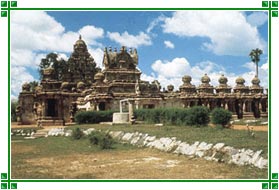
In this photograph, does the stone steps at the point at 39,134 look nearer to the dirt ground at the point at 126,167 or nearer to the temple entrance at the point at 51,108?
the temple entrance at the point at 51,108

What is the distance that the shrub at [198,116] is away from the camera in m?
28.0

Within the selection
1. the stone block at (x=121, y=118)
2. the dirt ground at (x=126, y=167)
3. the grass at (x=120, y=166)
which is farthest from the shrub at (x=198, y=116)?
the dirt ground at (x=126, y=167)

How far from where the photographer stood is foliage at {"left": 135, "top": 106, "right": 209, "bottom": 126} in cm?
2808

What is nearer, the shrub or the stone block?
the shrub

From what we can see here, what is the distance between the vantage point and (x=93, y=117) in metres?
40.8

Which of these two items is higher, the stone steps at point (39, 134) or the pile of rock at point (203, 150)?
the pile of rock at point (203, 150)

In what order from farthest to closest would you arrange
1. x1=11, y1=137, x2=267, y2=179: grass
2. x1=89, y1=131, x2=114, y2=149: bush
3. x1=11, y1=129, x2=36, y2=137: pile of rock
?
x1=11, y1=129, x2=36, y2=137: pile of rock, x1=89, y1=131, x2=114, y2=149: bush, x1=11, y1=137, x2=267, y2=179: grass

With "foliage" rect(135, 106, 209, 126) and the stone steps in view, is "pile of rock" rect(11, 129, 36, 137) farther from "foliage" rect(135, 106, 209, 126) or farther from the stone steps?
"foliage" rect(135, 106, 209, 126)

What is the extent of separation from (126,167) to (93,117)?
2730 cm

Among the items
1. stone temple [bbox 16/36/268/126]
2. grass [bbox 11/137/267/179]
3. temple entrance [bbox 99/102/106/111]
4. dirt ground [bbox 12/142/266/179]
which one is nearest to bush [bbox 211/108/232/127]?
grass [bbox 11/137/267/179]

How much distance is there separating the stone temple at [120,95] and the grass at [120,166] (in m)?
26.3

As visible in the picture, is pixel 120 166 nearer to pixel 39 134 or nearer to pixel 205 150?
pixel 205 150

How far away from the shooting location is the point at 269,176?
418 inches

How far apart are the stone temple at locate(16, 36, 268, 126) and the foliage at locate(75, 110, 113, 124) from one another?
4.09 m
